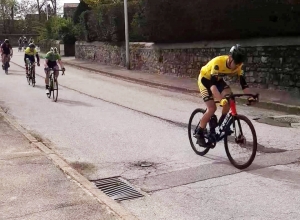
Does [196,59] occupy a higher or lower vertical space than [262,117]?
higher

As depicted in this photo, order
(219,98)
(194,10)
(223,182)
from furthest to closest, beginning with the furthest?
(194,10), (219,98), (223,182)

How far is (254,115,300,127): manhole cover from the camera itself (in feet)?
31.3

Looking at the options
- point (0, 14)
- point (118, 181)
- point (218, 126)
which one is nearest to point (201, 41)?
point (218, 126)

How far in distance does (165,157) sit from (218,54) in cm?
1063

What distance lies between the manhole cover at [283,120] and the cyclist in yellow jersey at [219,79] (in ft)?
11.1

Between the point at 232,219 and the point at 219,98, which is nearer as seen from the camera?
the point at 232,219

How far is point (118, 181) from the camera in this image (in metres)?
5.84

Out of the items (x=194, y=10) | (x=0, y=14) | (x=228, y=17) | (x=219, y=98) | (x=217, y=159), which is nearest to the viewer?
(x=219, y=98)

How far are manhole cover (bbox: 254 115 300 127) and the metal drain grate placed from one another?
16.1ft

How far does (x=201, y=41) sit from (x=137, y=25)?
6.16m

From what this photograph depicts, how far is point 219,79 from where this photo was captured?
6.40 meters

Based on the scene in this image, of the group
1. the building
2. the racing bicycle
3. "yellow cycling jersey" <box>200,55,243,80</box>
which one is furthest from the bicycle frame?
the building

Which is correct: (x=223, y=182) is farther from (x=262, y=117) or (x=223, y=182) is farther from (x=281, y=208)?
(x=262, y=117)

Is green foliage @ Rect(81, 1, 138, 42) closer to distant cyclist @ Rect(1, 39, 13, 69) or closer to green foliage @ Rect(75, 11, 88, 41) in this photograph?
green foliage @ Rect(75, 11, 88, 41)
